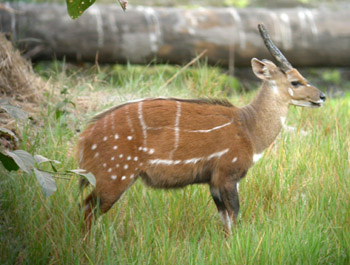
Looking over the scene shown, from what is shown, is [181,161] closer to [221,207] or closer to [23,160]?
[221,207]

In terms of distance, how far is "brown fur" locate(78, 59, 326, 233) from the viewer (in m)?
3.75

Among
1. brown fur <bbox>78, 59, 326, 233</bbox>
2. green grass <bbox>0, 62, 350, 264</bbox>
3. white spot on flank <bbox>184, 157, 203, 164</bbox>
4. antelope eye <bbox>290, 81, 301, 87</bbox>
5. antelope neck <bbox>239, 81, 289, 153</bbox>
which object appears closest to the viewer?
green grass <bbox>0, 62, 350, 264</bbox>

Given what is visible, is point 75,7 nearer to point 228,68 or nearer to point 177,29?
point 177,29

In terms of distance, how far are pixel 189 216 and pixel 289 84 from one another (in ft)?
3.76

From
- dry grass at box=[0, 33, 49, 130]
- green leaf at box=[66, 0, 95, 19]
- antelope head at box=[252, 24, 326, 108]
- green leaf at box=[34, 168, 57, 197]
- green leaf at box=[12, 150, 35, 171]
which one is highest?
green leaf at box=[66, 0, 95, 19]

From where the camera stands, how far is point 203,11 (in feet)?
26.2

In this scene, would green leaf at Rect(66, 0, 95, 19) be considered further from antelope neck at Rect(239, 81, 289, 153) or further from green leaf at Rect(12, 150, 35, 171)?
antelope neck at Rect(239, 81, 289, 153)

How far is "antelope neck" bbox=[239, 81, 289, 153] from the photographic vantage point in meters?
4.20

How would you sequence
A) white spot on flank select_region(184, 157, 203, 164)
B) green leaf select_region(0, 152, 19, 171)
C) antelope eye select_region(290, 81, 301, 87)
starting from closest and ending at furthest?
green leaf select_region(0, 152, 19, 171) → white spot on flank select_region(184, 157, 203, 164) → antelope eye select_region(290, 81, 301, 87)

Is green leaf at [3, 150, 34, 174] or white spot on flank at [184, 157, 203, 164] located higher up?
green leaf at [3, 150, 34, 174]

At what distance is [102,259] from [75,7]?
58.9 inches

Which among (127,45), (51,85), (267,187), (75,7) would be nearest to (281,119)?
(267,187)

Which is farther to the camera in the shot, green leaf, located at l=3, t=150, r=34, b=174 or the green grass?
the green grass

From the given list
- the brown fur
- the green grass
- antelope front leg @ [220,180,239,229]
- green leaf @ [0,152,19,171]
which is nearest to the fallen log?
the green grass
